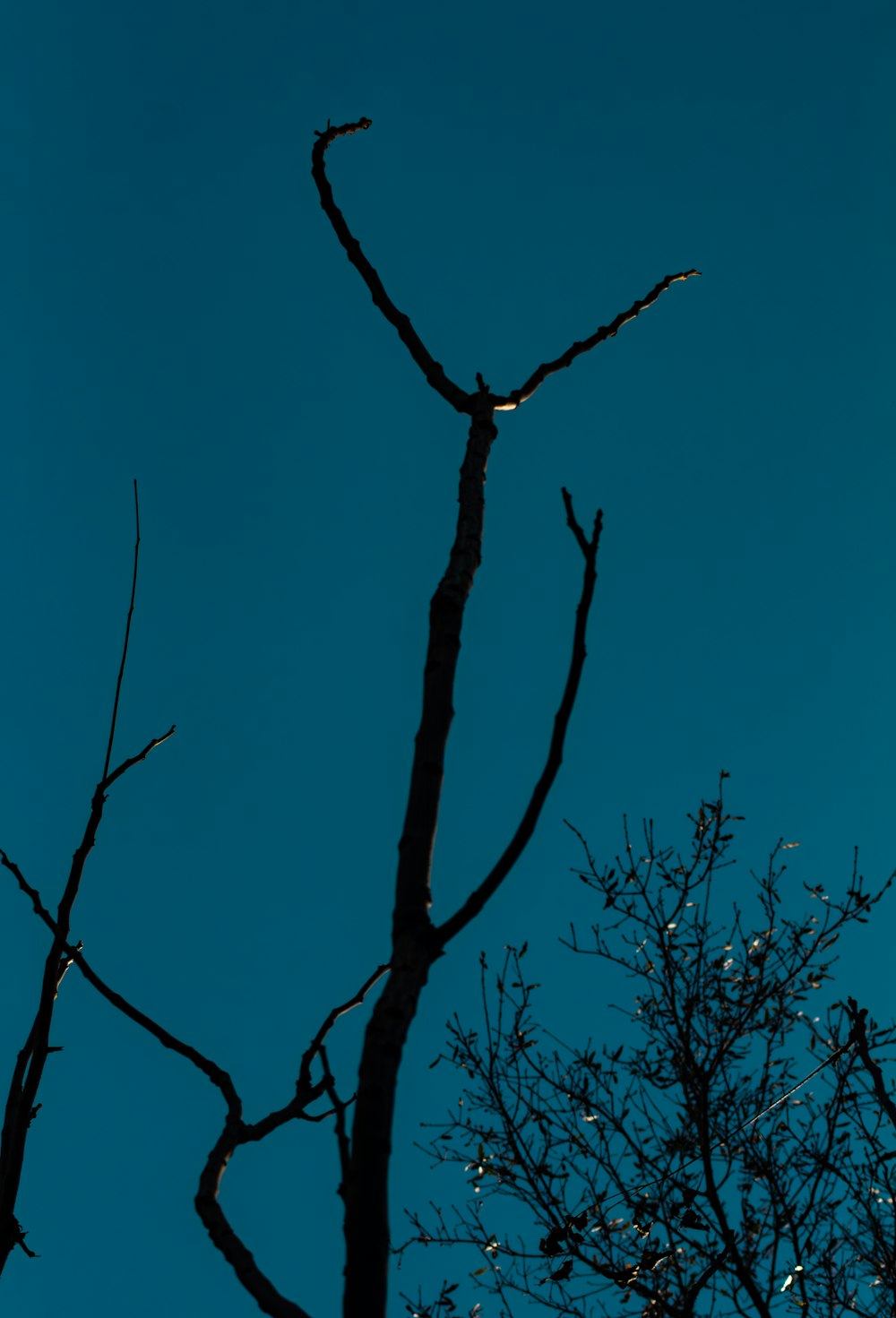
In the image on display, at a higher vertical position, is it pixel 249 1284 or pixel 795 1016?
pixel 795 1016

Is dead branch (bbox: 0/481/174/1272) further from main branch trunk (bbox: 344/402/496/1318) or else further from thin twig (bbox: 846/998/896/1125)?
thin twig (bbox: 846/998/896/1125)

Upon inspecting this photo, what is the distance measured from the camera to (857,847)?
766 cm

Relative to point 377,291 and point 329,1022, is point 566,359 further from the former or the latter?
point 329,1022

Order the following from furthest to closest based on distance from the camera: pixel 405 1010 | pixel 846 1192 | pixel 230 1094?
pixel 846 1192 < pixel 230 1094 < pixel 405 1010

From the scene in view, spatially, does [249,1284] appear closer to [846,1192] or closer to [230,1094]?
[230,1094]

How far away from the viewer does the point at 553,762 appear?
1643 mm

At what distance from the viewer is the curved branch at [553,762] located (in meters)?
1.55

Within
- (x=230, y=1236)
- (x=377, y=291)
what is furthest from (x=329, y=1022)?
(x=377, y=291)

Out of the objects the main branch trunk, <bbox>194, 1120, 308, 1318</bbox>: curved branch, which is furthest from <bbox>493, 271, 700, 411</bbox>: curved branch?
<bbox>194, 1120, 308, 1318</bbox>: curved branch

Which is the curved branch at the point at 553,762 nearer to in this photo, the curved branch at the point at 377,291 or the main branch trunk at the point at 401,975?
the main branch trunk at the point at 401,975

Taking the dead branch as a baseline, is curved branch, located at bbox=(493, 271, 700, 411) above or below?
above

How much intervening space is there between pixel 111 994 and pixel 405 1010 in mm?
896

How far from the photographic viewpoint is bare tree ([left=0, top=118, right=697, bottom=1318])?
4.52 feet

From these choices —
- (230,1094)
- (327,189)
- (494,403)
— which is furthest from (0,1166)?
(327,189)
